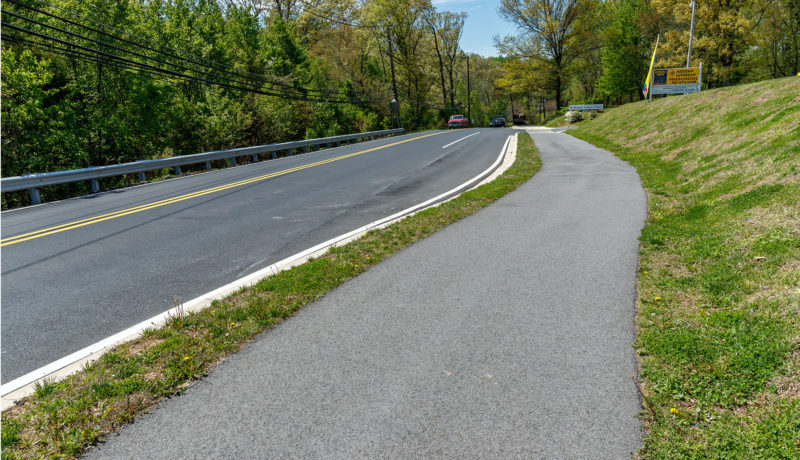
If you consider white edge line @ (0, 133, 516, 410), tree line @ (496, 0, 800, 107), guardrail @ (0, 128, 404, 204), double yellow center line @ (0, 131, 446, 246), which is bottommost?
white edge line @ (0, 133, 516, 410)

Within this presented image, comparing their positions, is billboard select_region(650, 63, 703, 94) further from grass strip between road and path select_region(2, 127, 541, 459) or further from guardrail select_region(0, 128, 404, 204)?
grass strip between road and path select_region(2, 127, 541, 459)

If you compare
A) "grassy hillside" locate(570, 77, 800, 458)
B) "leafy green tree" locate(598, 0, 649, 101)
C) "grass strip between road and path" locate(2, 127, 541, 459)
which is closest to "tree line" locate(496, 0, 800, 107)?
"leafy green tree" locate(598, 0, 649, 101)

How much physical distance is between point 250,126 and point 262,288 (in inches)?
1073

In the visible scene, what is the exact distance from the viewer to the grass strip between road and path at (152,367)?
2.76 metres

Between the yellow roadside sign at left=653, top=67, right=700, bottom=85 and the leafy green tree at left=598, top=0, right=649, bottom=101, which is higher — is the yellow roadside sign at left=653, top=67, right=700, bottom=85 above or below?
below

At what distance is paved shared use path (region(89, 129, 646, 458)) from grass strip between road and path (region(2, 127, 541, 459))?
0.16m

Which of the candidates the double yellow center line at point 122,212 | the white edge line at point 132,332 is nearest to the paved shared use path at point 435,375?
the white edge line at point 132,332

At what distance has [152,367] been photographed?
3480 mm

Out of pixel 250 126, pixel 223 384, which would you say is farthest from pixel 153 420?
pixel 250 126

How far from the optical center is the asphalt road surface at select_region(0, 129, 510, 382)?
4.53 metres

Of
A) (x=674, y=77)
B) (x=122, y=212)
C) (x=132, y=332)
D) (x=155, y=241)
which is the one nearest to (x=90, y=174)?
(x=122, y=212)

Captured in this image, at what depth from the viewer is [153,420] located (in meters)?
2.94

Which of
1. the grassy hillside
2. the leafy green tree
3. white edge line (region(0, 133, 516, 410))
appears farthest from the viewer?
the leafy green tree

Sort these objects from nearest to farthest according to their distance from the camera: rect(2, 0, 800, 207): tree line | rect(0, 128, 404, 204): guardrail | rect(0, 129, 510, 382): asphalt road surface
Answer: rect(0, 129, 510, 382): asphalt road surface
rect(0, 128, 404, 204): guardrail
rect(2, 0, 800, 207): tree line
